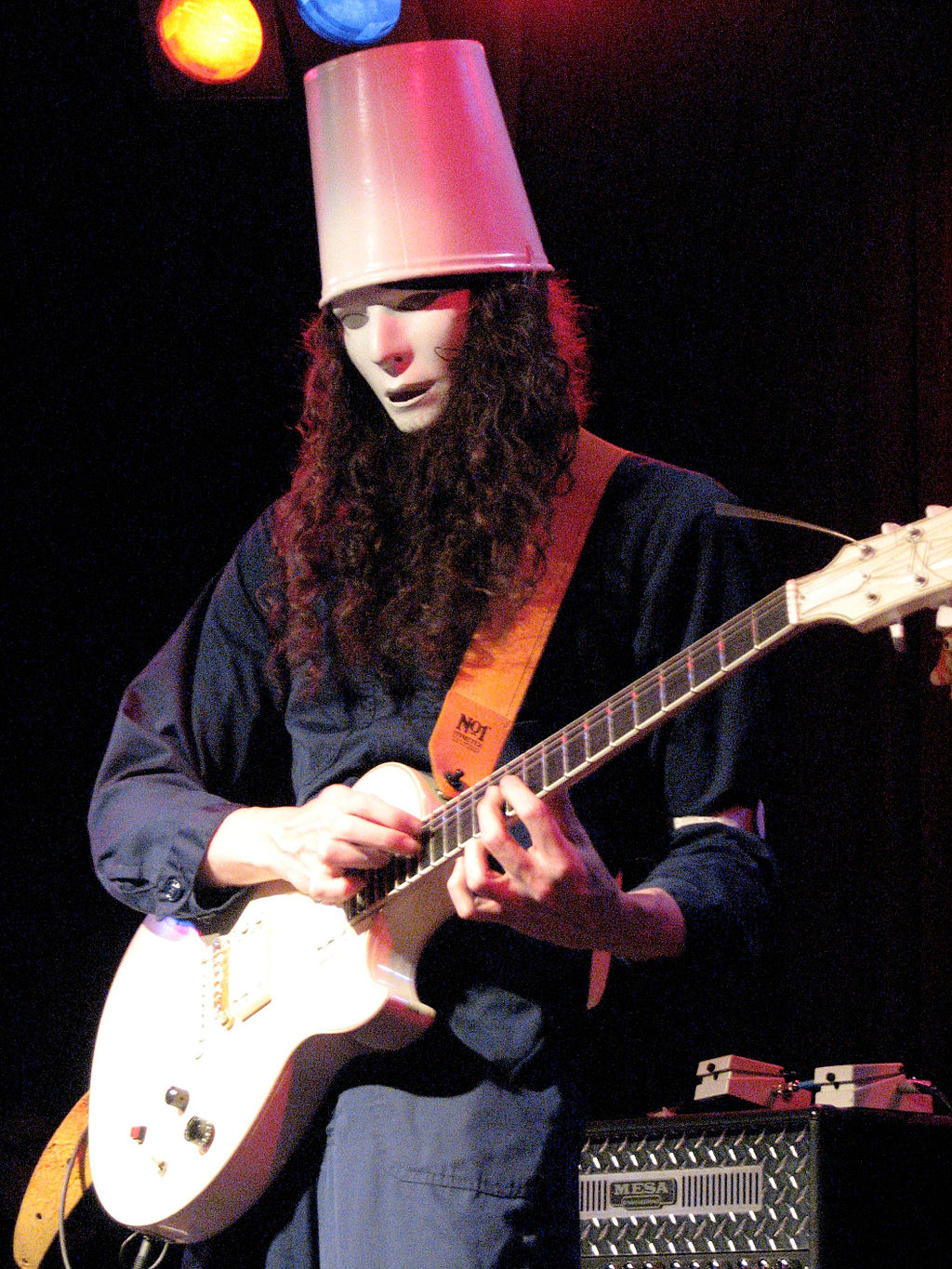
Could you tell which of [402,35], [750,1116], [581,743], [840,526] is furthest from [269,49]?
[750,1116]

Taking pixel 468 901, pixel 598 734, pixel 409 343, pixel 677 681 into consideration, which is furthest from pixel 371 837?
pixel 409 343

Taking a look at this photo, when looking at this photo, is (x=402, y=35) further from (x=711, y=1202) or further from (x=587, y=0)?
(x=711, y=1202)

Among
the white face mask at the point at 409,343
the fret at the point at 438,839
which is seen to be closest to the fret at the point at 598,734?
the fret at the point at 438,839

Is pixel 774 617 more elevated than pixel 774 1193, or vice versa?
pixel 774 617

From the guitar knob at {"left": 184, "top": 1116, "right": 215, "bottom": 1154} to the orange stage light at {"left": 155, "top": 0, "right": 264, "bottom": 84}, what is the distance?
225 cm

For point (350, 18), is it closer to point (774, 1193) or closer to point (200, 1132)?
point (200, 1132)

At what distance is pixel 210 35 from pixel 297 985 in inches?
85.2

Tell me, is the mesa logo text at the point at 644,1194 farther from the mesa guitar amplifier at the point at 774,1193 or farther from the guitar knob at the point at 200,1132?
the guitar knob at the point at 200,1132

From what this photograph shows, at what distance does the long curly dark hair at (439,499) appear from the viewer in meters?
1.90

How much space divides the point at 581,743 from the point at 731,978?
368 mm

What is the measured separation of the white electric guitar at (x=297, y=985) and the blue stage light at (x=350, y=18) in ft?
6.01

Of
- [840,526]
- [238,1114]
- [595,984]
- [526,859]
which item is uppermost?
[840,526]

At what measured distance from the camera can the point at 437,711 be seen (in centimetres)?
184

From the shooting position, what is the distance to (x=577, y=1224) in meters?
1.59
